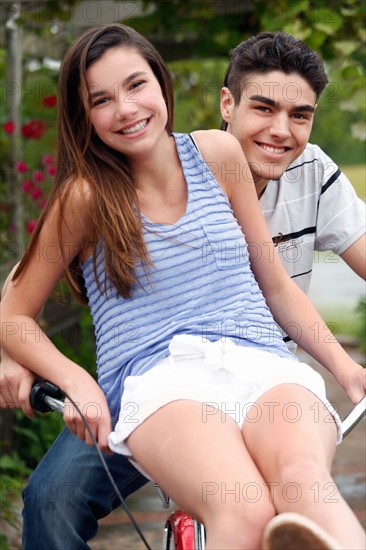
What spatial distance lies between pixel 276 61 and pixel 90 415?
1170 millimetres

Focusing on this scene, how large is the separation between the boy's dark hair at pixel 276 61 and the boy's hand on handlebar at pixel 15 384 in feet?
3.33

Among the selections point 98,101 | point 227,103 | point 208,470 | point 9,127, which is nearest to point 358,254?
point 227,103

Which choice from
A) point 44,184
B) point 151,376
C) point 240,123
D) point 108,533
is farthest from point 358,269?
point 44,184

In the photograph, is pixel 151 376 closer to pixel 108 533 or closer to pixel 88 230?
pixel 88 230

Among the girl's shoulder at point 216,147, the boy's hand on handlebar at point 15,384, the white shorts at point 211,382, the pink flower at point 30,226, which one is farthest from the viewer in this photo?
the pink flower at point 30,226

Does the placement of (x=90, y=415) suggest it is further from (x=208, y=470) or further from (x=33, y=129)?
(x=33, y=129)

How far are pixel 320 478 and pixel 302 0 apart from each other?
118 inches

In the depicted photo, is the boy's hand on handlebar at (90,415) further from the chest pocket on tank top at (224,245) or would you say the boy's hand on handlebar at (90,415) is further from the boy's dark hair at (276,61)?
the boy's dark hair at (276,61)

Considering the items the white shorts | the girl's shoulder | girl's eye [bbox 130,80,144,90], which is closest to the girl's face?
girl's eye [bbox 130,80,144,90]

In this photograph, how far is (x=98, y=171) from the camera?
2.21 metres

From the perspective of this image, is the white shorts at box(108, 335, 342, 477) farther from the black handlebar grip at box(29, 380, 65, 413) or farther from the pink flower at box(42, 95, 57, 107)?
the pink flower at box(42, 95, 57, 107)

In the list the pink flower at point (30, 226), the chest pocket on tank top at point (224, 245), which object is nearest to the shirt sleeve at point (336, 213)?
the chest pocket on tank top at point (224, 245)

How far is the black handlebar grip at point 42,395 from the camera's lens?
2.08 meters

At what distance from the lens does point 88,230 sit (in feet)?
7.10
